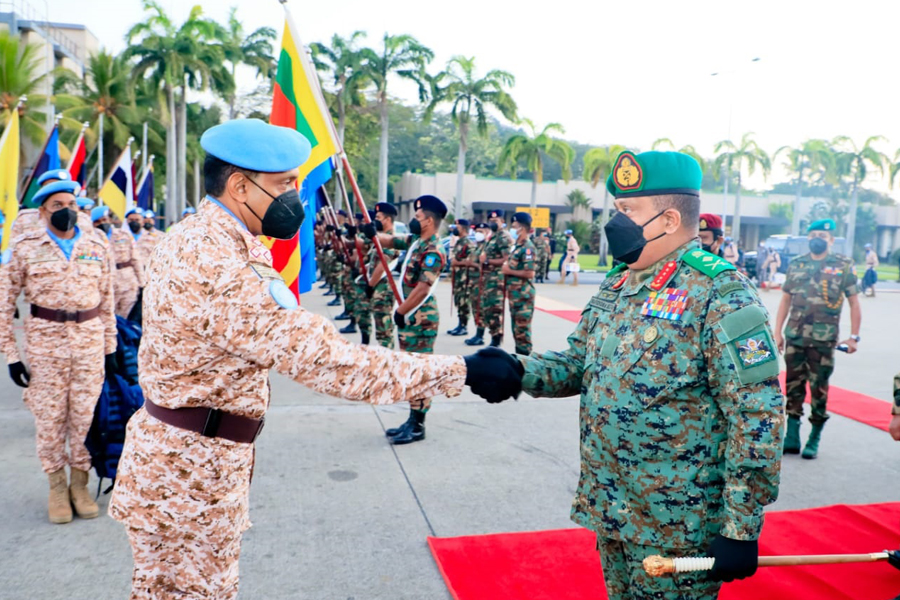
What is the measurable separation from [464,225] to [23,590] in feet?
32.0

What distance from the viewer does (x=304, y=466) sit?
191 inches

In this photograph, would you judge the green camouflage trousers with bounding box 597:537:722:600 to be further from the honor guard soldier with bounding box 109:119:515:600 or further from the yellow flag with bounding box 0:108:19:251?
the yellow flag with bounding box 0:108:19:251

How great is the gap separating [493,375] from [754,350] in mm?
778

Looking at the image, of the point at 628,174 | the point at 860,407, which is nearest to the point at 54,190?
the point at 628,174

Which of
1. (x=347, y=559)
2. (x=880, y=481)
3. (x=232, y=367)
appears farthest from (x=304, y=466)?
(x=880, y=481)

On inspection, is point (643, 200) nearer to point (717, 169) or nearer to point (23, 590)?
point (23, 590)

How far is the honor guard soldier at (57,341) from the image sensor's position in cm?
400

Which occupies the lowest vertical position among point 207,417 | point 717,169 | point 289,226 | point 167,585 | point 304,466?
point 304,466

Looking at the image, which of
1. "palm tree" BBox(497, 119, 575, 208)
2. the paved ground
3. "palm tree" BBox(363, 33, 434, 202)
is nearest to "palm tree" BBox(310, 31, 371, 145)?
"palm tree" BBox(363, 33, 434, 202)

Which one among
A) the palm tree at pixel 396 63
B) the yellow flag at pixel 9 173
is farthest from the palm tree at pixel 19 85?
the yellow flag at pixel 9 173

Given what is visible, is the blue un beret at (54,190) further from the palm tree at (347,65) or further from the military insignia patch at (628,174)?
the palm tree at (347,65)

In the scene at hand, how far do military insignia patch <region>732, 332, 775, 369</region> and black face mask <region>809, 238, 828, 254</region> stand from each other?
14.5 feet

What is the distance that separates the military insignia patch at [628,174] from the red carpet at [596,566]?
79.0 inches

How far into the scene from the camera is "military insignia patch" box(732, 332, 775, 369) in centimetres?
191
